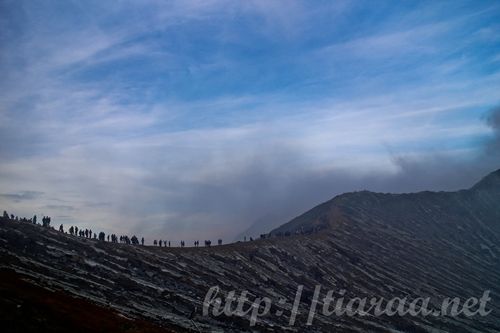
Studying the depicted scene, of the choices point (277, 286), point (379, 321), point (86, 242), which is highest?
point (86, 242)

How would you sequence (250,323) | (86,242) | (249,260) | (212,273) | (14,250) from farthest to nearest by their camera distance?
(249,260) < (212,273) < (86,242) < (250,323) < (14,250)

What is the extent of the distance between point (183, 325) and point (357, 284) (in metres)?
122

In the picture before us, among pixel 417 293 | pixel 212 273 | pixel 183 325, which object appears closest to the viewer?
pixel 183 325

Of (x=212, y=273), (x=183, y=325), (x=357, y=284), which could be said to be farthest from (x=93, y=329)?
(x=357, y=284)

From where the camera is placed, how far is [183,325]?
268 feet

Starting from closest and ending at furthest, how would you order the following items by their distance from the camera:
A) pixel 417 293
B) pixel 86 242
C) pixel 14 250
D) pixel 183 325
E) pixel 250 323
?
pixel 183 325, pixel 14 250, pixel 250 323, pixel 86 242, pixel 417 293

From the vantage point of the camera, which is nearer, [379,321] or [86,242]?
[86,242]

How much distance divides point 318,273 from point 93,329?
5481 inches

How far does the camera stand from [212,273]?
13275cm

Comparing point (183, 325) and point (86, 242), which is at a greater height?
point (86, 242)

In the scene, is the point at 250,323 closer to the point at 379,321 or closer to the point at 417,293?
the point at 379,321

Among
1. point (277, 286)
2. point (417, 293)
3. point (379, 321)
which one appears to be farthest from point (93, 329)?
point (417, 293)

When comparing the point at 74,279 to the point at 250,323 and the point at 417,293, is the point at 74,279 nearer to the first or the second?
the point at 250,323

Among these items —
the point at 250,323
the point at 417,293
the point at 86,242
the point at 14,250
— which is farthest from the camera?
the point at 417,293
